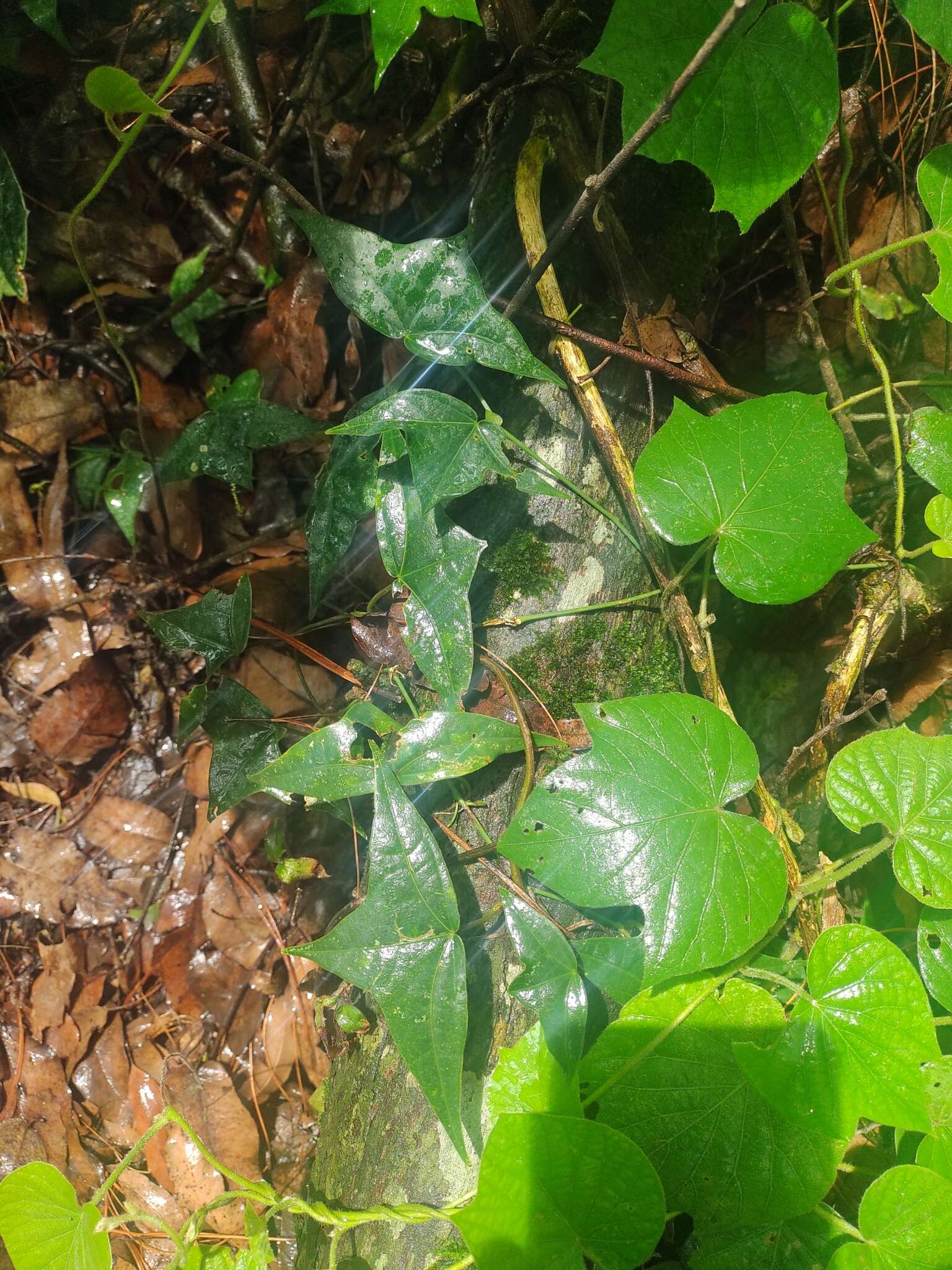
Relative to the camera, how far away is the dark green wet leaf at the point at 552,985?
3.71ft

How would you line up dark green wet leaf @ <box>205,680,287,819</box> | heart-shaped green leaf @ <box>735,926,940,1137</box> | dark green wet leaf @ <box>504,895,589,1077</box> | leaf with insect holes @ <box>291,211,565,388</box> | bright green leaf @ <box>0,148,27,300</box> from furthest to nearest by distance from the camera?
bright green leaf @ <box>0,148,27,300</box> < dark green wet leaf @ <box>205,680,287,819</box> < leaf with insect holes @ <box>291,211,565,388</box> < dark green wet leaf @ <box>504,895,589,1077</box> < heart-shaped green leaf @ <box>735,926,940,1137</box>

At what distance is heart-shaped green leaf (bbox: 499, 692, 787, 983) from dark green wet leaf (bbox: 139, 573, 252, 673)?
0.81 metres

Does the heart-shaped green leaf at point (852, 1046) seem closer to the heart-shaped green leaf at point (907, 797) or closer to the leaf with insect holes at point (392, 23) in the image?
the heart-shaped green leaf at point (907, 797)

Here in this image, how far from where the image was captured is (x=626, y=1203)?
104 centimetres

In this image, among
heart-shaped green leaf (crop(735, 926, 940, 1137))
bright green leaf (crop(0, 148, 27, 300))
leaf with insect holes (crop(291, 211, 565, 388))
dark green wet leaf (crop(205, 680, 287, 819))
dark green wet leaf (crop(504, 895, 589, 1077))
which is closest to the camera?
heart-shaped green leaf (crop(735, 926, 940, 1137))

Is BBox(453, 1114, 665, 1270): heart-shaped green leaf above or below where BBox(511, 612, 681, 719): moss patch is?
below

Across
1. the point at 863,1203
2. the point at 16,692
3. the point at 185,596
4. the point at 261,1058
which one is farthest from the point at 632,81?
the point at 261,1058

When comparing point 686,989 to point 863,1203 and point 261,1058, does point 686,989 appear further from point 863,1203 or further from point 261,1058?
point 261,1058

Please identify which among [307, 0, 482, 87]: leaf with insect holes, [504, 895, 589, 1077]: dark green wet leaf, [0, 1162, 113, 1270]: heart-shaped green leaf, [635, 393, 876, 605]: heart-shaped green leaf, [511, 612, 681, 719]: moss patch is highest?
[307, 0, 482, 87]: leaf with insect holes

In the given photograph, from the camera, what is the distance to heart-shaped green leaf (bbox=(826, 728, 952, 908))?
3.78ft

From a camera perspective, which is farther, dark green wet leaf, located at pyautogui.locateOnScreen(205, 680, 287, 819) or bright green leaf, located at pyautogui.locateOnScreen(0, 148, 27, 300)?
bright green leaf, located at pyautogui.locateOnScreen(0, 148, 27, 300)

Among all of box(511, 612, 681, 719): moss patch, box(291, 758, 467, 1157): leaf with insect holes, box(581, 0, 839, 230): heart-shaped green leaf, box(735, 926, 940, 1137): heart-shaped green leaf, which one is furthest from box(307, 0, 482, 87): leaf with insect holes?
box(735, 926, 940, 1137): heart-shaped green leaf

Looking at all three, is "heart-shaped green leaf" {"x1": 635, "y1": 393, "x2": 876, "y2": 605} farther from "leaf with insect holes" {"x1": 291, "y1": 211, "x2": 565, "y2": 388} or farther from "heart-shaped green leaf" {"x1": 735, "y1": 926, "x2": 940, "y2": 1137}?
"heart-shaped green leaf" {"x1": 735, "y1": 926, "x2": 940, "y2": 1137}

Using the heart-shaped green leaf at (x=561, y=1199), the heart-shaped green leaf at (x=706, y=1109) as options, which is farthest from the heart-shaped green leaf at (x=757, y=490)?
the heart-shaped green leaf at (x=561, y=1199)
